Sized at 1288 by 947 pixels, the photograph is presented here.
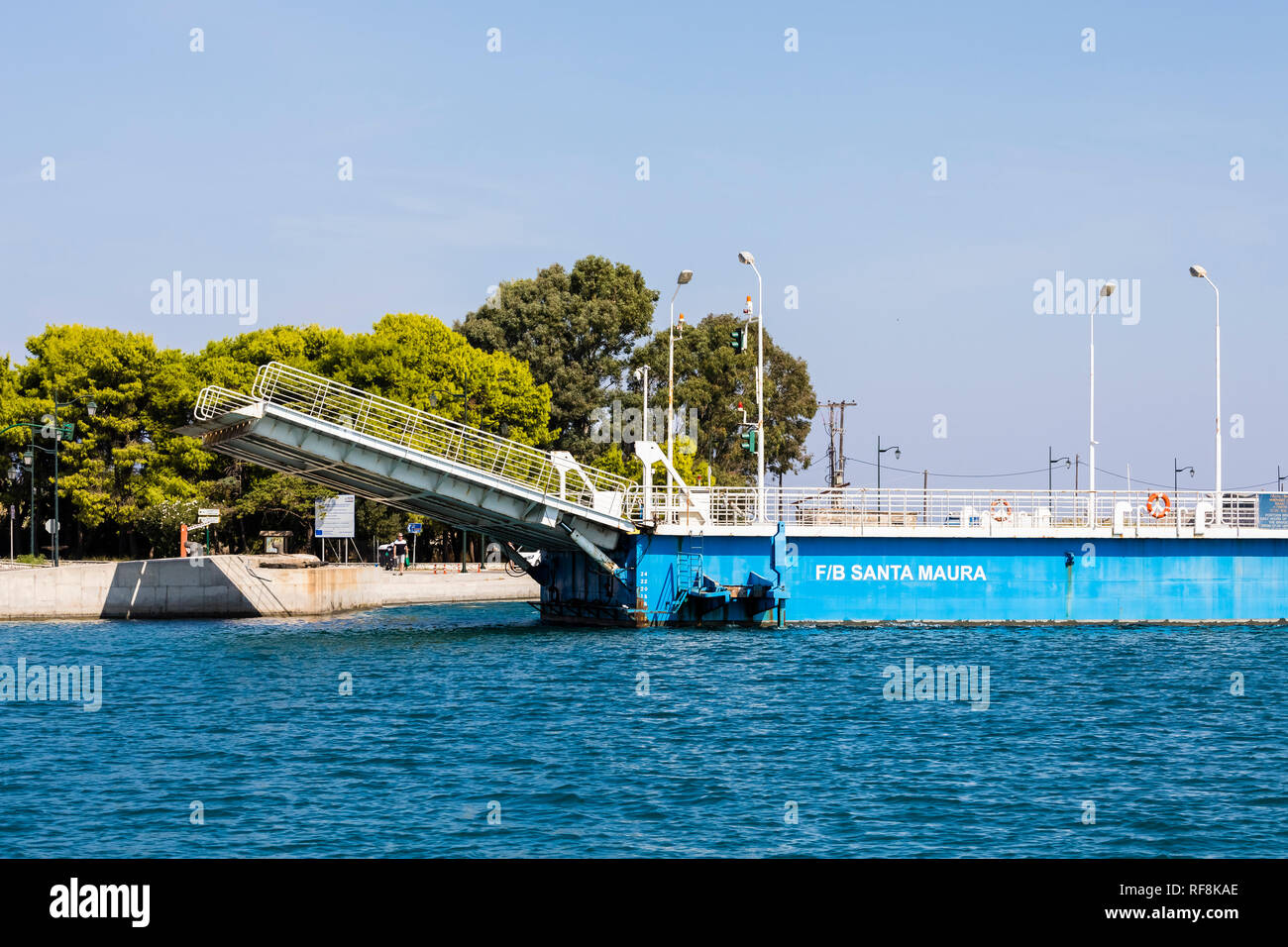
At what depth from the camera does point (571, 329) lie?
83.9m

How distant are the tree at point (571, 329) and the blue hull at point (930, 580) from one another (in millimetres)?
37544

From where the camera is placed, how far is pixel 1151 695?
2814cm

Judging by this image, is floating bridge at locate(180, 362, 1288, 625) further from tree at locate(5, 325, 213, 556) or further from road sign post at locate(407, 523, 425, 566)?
tree at locate(5, 325, 213, 556)

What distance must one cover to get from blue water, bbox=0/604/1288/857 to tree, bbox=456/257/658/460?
148ft

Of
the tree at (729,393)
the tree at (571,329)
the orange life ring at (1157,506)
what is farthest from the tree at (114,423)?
the orange life ring at (1157,506)

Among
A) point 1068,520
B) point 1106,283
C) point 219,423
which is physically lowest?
point 1068,520

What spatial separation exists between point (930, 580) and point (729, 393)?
181ft

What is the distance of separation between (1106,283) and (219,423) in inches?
1168

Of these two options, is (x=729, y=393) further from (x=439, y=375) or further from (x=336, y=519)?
(x=336, y=519)

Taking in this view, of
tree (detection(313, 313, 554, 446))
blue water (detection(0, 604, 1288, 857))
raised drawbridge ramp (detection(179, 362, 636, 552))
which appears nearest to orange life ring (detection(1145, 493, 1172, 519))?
blue water (detection(0, 604, 1288, 857))
